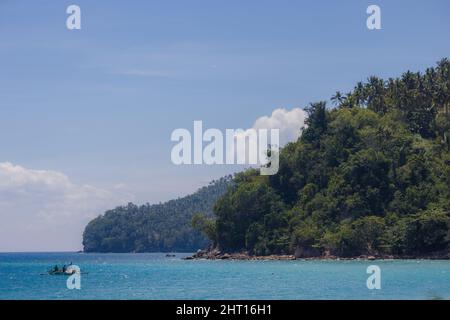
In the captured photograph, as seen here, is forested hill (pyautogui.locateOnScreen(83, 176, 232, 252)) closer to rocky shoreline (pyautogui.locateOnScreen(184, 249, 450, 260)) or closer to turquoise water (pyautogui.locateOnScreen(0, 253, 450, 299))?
rocky shoreline (pyautogui.locateOnScreen(184, 249, 450, 260))

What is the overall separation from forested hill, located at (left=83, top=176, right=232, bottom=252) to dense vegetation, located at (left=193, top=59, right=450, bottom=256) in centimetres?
7541

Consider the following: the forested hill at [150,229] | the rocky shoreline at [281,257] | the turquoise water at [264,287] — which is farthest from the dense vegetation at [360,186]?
the forested hill at [150,229]

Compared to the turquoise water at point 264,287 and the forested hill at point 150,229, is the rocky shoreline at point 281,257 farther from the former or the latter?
the forested hill at point 150,229

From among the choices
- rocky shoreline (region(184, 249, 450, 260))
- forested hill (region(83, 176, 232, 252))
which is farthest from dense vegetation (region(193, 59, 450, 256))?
forested hill (region(83, 176, 232, 252))

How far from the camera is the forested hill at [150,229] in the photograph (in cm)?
17712

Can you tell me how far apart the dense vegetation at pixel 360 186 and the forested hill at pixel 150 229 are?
75.4 metres

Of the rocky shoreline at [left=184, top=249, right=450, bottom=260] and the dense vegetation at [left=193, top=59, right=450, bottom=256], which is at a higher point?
the dense vegetation at [left=193, top=59, right=450, bottom=256]

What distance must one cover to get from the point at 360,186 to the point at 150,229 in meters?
101

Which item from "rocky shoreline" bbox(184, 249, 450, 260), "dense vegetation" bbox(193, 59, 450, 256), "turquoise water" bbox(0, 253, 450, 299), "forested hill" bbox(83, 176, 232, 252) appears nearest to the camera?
"turquoise water" bbox(0, 253, 450, 299)

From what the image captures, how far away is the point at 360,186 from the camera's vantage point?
88.5 meters

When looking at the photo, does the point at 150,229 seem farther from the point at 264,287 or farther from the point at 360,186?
the point at 264,287

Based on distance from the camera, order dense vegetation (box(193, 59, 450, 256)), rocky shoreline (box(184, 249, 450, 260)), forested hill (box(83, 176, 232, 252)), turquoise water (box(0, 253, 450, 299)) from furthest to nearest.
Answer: forested hill (box(83, 176, 232, 252)) → dense vegetation (box(193, 59, 450, 256)) → rocky shoreline (box(184, 249, 450, 260)) → turquoise water (box(0, 253, 450, 299))

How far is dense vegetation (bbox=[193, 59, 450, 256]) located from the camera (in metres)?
82.9

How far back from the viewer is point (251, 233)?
9394cm
